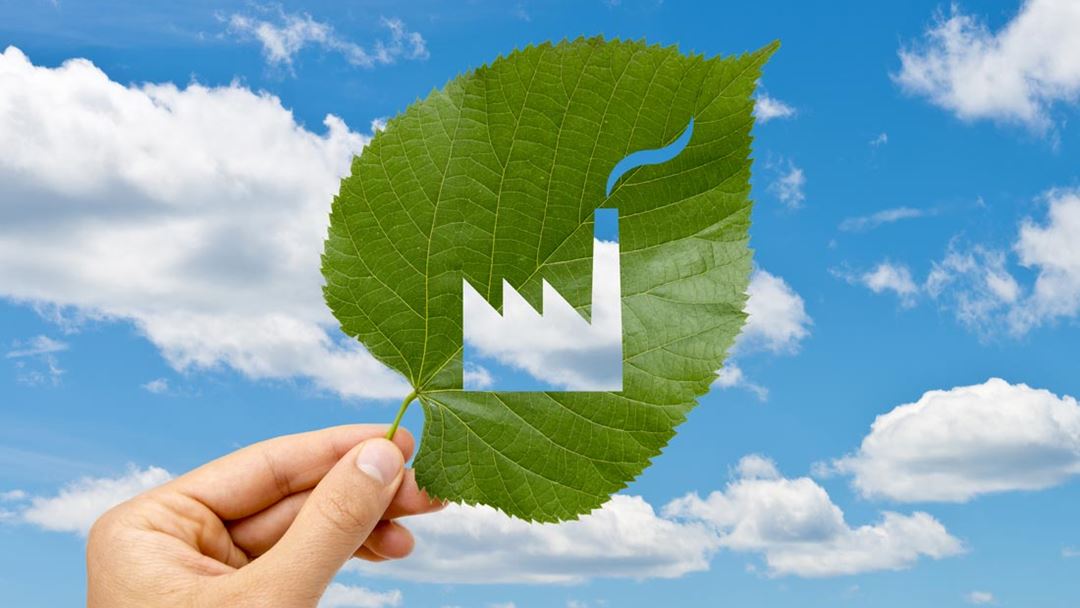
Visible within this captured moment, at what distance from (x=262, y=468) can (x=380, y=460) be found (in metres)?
1.29

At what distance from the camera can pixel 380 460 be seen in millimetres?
3111

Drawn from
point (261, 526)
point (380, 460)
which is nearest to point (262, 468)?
point (261, 526)

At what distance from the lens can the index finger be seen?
13.4 ft

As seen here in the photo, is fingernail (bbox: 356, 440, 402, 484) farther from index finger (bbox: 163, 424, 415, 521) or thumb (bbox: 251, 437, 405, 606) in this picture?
index finger (bbox: 163, 424, 415, 521)

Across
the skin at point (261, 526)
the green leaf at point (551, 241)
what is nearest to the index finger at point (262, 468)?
the skin at point (261, 526)

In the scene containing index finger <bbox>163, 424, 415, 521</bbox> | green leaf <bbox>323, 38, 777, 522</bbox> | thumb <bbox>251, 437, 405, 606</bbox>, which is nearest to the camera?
green leaf <bbox>323, 38, 777, 522</bbox>

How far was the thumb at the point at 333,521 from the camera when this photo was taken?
3.04 metres

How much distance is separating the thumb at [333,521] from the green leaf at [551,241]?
0.18 metres

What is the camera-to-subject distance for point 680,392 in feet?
9.46

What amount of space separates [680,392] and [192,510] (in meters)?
2.44

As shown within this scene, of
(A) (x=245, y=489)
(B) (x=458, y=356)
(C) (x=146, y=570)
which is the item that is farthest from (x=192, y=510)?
(B) (x=458, y=356)

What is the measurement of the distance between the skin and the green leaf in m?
0.30

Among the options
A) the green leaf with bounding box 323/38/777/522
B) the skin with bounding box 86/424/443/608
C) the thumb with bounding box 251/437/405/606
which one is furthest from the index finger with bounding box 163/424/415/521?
the green leaf with bounding box 323/38/777/522

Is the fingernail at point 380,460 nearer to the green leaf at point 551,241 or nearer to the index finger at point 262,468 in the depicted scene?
the green leaf at point 551,241
